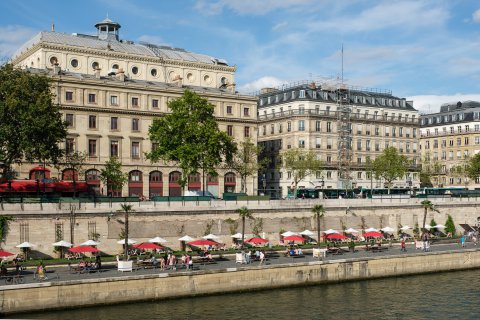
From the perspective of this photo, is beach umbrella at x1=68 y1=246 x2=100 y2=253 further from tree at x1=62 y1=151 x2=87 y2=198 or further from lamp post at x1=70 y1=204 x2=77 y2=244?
tree at x1=62 y1=151 x2=87 y2=198

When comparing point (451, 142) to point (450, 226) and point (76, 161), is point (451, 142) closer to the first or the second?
point (450, 226)

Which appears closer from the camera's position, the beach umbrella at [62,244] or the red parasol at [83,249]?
the red parasol at [83,249]

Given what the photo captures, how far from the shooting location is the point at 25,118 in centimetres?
6662

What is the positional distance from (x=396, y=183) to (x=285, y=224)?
57.2m

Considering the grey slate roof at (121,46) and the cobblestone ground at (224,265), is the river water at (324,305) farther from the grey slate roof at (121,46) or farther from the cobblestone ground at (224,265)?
the grey slate roof at (121,46)

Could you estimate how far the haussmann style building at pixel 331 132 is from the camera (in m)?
119

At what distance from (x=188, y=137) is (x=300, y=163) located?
31619mm

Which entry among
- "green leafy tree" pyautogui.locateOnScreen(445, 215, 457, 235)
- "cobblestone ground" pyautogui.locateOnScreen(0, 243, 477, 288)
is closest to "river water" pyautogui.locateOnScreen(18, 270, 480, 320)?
"cobblestone ground" pyautogui.locateOnScreen(0, 243, 477, 288)

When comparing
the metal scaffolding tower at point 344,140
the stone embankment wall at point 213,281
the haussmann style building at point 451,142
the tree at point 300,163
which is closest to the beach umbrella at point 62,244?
the stone embankment wall at point 213,281

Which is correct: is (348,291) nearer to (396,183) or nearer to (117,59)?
(117,59)

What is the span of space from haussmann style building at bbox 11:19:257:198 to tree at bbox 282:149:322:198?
292 inches

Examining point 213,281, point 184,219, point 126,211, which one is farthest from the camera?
point 184,219

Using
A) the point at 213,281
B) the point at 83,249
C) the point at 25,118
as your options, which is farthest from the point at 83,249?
the point at 25,118

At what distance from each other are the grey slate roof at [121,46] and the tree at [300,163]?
22934 mm
